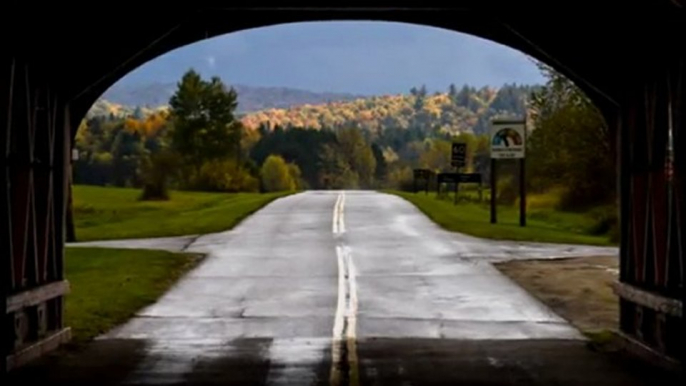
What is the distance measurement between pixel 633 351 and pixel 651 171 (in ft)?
7.08

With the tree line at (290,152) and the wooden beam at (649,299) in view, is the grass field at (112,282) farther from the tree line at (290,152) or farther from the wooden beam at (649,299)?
the tree line at (290,152)

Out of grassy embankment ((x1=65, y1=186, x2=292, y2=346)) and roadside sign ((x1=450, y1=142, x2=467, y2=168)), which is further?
Answer: roadside sign ((x1=450, y1=142, x2=467, y2=168))

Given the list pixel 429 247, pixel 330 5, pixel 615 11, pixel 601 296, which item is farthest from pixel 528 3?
pixel 429 247

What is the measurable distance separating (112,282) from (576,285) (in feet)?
28.7

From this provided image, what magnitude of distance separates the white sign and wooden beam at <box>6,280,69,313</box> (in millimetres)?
29854

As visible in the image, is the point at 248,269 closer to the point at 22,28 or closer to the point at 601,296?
the point at 601,296

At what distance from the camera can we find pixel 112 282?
25.8 m

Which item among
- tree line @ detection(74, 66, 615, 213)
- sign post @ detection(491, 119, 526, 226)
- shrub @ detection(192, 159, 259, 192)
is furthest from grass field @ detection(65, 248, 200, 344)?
shrub @ detection(192, 159, 259, 192)

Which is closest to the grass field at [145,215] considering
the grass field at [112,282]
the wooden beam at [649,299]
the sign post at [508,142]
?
the grass field at [112,282]

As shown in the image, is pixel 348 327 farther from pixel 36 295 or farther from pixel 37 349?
pixel 36 295

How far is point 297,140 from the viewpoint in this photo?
15462 cm

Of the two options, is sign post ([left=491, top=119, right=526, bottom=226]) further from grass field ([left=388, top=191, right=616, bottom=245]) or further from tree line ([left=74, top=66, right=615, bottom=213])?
tree line ([left=74, top=66, right=615, bottom=213])

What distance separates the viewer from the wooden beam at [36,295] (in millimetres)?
14066

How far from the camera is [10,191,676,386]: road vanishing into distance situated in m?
14.2
